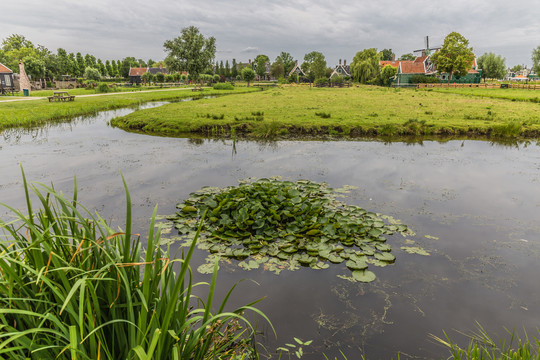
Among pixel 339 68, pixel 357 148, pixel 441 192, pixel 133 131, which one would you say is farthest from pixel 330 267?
pixel 339 68

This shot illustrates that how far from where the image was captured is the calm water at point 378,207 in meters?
4.37

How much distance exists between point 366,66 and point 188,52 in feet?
162

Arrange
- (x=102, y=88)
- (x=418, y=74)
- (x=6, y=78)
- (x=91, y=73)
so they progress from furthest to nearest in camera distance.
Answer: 1. (x=418, y=74)
2. (x=91, y=73)
3. (x=6, y=78)
4. (x=102, y=88)

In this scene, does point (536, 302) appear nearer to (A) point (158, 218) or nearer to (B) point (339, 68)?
(A) point (158, 218)

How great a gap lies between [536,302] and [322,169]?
736 cm

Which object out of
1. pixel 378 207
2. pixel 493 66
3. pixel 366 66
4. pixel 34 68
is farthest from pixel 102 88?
pixel 493 66

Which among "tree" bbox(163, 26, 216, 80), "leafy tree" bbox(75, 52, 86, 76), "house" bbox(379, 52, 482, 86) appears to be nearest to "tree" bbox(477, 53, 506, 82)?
"house" bbox(379, 52, 482, 86)

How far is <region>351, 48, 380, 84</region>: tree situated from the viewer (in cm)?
8288

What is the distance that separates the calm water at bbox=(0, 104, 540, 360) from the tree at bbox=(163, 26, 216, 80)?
156 ft

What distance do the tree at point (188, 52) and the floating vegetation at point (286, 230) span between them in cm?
5928

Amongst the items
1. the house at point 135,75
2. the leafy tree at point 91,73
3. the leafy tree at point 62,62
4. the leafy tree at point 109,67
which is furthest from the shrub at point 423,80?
the leafy tree at point 109,67

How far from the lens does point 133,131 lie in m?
18.6

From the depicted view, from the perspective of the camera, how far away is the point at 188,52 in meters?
59.9

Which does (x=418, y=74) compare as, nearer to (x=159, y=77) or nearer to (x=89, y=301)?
(x=159, y=77)
